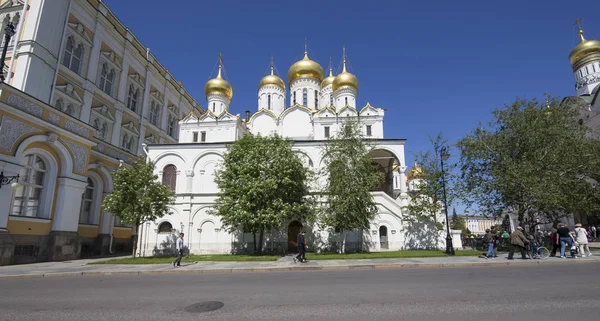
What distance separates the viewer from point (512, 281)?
27.6 feet

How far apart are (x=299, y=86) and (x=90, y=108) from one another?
2201 cm

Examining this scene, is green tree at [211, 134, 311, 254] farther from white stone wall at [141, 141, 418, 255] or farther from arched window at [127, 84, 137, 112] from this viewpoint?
arched window at [127, 84, 137, 112]

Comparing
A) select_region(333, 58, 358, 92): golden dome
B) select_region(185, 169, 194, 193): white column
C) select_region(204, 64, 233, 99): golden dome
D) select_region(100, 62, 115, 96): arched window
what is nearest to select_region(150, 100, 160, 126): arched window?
select_region(204, 64, 233, 99): golden dome

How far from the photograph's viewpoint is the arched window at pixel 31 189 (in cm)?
1886

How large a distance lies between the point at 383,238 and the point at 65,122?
23.4 m

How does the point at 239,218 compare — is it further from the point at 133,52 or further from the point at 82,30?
the point at 133,52

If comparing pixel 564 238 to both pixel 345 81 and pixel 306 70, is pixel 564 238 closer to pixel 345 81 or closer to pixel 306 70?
pixel 345 81

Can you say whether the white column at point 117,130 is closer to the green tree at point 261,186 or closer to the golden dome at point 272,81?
the green tree at point 261,186

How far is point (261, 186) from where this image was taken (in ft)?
66.8

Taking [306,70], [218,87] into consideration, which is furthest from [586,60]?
[218,87]

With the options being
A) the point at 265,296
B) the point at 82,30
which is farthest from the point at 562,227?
the point at 82,30

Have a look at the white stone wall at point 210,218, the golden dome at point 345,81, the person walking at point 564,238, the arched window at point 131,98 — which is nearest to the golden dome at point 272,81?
the golden dome at point 345,81

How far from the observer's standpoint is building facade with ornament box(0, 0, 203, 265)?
57.1 ft

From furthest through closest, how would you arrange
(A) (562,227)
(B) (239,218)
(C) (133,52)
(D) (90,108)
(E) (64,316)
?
(C) (133,52) < (D) (90,108) < (B) (239,218) < (A) (562,227) < (E) (64,316)
